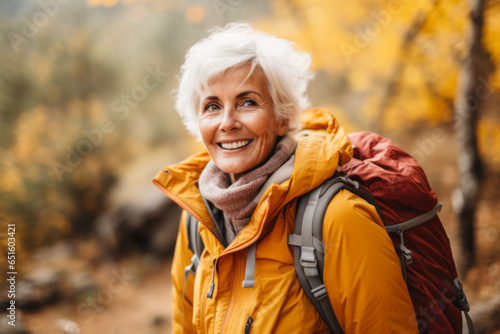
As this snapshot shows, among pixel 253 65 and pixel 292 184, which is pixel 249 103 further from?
pixel 292 184

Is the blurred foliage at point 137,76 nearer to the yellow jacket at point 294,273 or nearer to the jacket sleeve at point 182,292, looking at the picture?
the jacket sleeve at point 182,292

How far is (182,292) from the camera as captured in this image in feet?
6.52

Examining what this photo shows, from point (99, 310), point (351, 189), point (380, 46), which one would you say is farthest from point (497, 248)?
point (99, 310)

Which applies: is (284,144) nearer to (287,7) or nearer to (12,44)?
(287,7)

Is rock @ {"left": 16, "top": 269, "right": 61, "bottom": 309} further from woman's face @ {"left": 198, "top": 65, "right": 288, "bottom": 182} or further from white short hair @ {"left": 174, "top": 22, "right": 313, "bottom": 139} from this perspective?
woman's face @ {"left": 198, "top": 65, "right": 288, "bottom": 182}

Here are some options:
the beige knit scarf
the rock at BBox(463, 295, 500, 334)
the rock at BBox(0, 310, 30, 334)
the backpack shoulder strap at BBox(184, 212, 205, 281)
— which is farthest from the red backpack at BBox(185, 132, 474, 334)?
the rock at BBox(0, 310, 30, 334)

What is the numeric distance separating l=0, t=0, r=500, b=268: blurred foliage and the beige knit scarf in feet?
10.7

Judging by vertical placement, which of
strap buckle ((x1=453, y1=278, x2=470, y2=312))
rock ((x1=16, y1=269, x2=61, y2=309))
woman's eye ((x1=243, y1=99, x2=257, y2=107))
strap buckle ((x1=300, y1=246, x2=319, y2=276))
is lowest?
rock ((x1=16, y1=269, x2=61, y2=309))

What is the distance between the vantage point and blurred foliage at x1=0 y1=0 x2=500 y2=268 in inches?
171

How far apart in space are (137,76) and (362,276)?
7486mm

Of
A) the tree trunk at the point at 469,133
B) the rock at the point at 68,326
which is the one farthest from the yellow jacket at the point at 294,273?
the rock at the point at 68,326

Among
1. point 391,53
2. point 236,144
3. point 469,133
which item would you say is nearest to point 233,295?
point 236,144

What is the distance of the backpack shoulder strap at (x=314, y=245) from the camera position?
1328 mm

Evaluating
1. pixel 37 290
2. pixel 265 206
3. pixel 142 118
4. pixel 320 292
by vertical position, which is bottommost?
pixel 37 290
